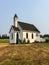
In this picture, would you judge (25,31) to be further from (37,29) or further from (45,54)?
(45,54)

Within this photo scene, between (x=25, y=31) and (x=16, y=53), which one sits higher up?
(x=25, y=31)

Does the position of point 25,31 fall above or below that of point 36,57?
above

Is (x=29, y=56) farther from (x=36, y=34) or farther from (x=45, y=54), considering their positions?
Answer: (x=36, y=34)

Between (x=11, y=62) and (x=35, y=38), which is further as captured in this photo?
(x=35, y=38)

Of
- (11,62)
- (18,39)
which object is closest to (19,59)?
(11,62)

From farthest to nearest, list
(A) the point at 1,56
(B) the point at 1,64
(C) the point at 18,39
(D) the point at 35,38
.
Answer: (D) the point at 35,38, (C) the point at 18,39, (A) the point at 1,56, (B) the point at 1,64

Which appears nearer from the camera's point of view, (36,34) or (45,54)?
(45,54)

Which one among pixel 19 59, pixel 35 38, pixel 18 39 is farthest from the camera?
pixel 35 38

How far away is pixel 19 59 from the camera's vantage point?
18062 mm

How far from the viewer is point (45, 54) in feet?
65.5

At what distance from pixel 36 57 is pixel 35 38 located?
28.2 m

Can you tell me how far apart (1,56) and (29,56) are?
318cm

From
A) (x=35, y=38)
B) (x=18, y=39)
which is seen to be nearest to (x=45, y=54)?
(x=18, y=39)

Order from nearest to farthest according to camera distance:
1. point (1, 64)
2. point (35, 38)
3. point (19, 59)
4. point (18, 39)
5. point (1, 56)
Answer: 1. point (1, 64)
2. point (19, 59)
3. point (1, 56)
4. point (18, 39)
5. point (35, 38)
